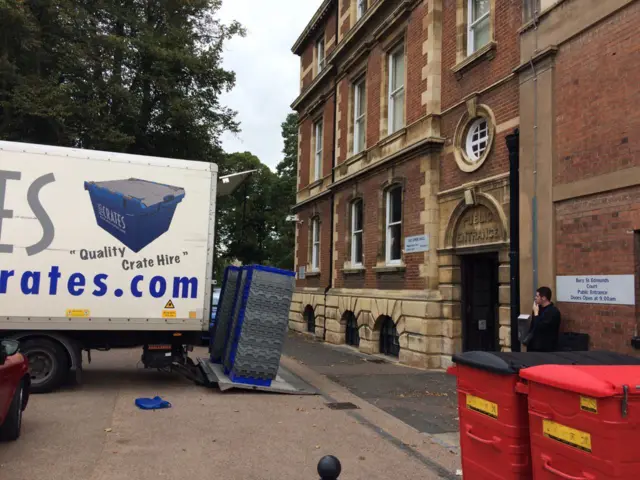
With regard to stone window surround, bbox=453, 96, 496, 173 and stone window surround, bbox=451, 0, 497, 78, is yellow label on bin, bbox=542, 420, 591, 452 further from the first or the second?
stone window surround, bbox=451, 0, 497, 78

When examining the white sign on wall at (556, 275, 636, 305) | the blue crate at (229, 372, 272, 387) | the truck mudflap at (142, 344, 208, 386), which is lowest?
the blue crate at (229, 372, 272, 387)

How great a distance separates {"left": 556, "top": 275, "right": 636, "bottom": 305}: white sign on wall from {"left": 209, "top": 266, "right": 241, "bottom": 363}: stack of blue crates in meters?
5.48

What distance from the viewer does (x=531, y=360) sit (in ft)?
12.7

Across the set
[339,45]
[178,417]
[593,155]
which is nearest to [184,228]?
[178,417]

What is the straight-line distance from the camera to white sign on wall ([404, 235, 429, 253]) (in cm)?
1238

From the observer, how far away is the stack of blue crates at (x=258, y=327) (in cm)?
887

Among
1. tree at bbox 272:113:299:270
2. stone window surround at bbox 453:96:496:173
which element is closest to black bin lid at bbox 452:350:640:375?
stone window surround at bbox 453:96:496:173

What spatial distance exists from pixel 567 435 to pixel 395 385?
695 centimetres

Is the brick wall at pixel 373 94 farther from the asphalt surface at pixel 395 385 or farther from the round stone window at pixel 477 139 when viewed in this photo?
the asphalt surface at pixel 395 385

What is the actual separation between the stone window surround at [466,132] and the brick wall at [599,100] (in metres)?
2.00

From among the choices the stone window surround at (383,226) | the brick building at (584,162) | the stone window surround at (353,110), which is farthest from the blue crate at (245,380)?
the stone window surround at (353,110)

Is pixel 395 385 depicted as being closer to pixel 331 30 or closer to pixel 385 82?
pixel 385 82

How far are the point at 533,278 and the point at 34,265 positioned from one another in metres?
7.60

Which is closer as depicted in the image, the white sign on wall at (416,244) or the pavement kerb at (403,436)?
the pavement kerb at (403,436)
